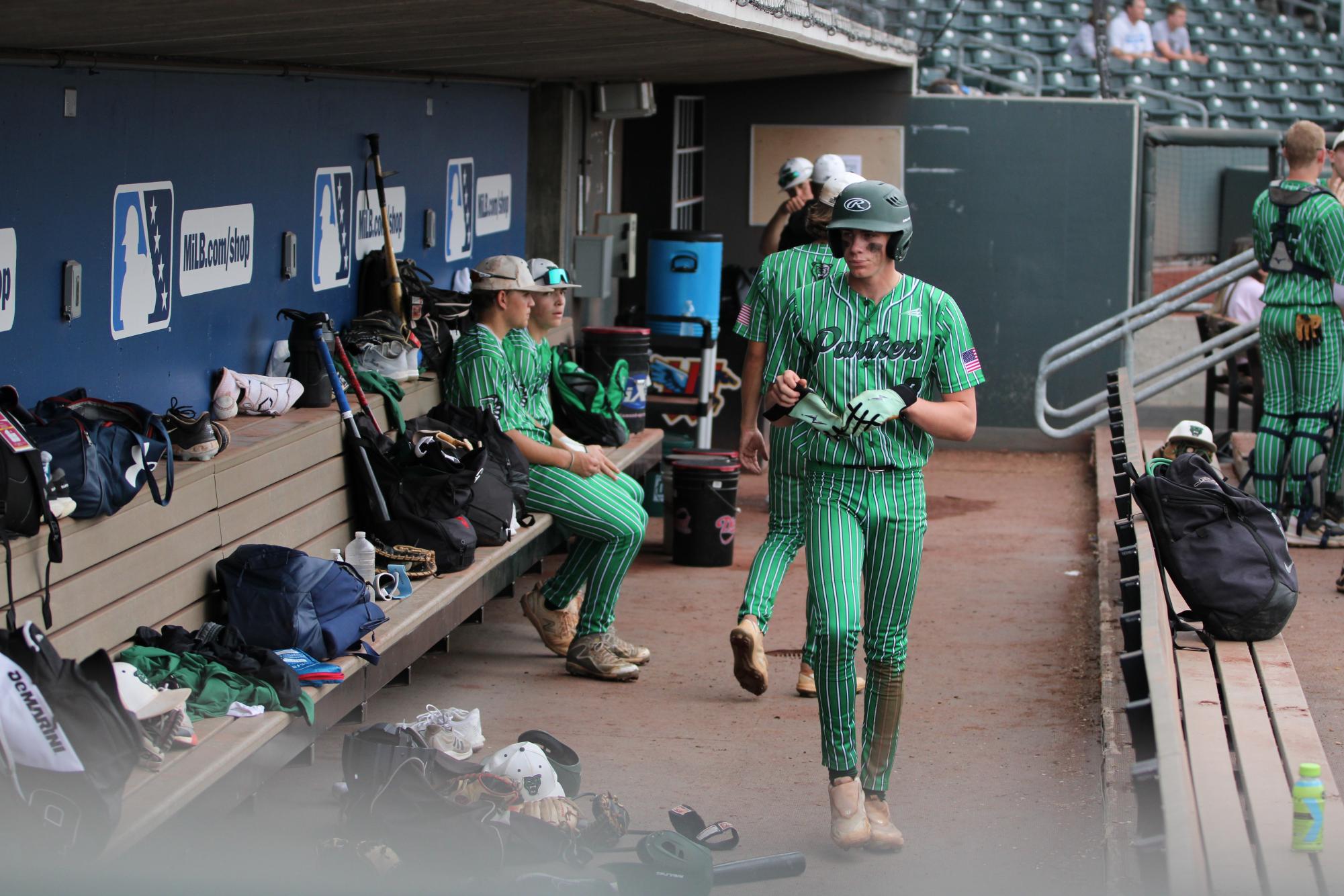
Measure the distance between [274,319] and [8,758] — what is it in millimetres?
3231

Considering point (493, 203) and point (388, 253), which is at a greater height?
point (493, 203)

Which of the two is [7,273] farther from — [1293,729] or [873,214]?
[1293,729]

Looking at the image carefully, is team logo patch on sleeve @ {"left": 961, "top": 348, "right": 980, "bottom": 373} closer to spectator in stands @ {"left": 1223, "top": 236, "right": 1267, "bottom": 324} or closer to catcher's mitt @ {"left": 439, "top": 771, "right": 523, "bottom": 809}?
catcher's mitt @ {"left": 439, "top": 771, "right": 523, "bottom": 809}

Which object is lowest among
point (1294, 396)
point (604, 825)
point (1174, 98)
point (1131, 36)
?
point (604, 825)

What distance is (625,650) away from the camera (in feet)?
20.6

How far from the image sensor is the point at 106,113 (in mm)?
4926

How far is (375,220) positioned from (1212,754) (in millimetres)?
4560

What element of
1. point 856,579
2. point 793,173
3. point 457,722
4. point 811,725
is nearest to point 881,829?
point 856,579

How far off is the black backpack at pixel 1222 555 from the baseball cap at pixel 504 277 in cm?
239

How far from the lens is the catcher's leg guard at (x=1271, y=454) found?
7.96 meters

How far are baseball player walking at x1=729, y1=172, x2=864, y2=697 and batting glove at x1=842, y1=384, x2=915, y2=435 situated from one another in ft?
1.77

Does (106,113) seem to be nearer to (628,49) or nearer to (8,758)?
(8,758)

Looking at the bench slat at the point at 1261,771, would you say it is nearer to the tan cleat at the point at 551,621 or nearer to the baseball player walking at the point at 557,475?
the baseball player walking at the point at 557,475

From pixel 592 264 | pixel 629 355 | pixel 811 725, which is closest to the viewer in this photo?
pixel 811 725
